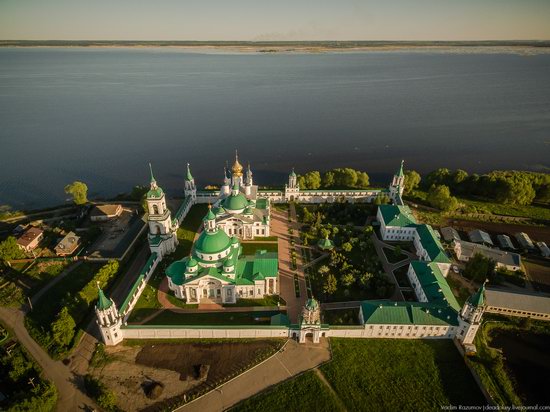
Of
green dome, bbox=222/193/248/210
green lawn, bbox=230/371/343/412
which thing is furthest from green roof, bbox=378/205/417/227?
green lawn, bbox=230/371/343/412

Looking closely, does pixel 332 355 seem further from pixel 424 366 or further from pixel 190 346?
pixel 190 346

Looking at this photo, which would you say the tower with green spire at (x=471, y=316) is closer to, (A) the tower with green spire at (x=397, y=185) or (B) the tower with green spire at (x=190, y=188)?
(A) the tower with green spire at (x=397, y=185)

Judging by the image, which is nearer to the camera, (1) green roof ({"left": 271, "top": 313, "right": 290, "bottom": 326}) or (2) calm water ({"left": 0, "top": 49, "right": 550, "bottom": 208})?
(1) green roof ({"left": 271, "top": 313, "right": 290, "bottom": 326})

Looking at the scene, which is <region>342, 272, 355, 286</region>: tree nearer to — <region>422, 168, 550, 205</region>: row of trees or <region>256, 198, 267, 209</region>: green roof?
<region>256, 198, 267, 209</region>: green roof

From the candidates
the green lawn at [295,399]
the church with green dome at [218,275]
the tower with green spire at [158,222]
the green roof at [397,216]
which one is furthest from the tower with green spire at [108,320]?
the green roof at [397,216]

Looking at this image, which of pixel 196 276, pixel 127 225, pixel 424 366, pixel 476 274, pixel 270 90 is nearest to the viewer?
pixel 424 366

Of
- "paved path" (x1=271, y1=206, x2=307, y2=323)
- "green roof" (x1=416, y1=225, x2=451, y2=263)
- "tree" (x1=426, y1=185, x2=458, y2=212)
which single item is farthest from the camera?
"tree" (x1=426, y1=185, x2=458, y2=212)

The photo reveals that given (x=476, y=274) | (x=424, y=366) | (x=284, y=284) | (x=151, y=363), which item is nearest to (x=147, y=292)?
(x=151, y=363)
